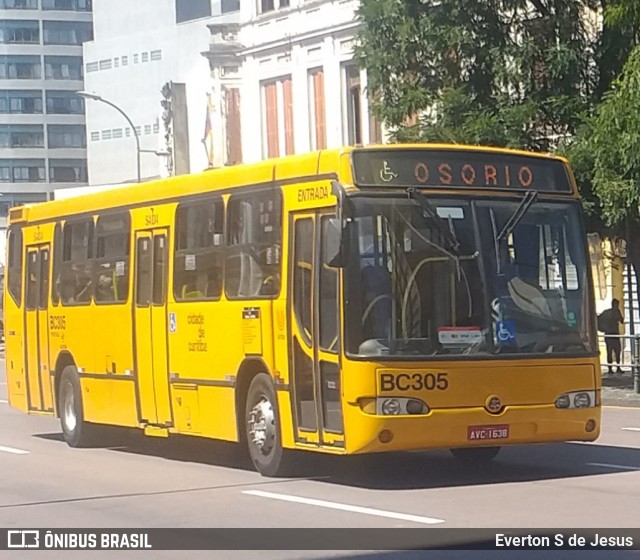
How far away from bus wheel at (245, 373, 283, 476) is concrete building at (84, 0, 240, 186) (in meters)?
68.2

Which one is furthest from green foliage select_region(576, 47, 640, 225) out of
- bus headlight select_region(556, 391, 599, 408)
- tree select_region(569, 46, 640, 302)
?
bus headlight select_region(556, 391, 599, 408)

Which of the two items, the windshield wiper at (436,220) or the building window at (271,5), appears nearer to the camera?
the windshield wiper at (436,220)

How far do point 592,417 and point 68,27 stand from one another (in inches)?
4825

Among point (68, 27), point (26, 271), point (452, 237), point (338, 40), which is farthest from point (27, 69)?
point (452, 237)

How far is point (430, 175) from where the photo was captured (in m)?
15.0

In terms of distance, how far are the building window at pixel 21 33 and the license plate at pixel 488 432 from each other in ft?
400

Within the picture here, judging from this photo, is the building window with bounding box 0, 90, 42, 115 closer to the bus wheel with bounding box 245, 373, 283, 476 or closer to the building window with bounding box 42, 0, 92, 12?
the building window with bounding box 42, 0, 92, 12

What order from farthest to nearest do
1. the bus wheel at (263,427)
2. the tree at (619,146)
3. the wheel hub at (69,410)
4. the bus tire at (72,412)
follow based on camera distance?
the tree at (619,146) < the wheel hub at (69,410) < the bus tire at (72,412) < the bus wheel at (263,427)

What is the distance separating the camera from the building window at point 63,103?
437ft

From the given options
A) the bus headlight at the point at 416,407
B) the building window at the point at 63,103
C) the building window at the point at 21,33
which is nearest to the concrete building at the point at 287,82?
the bus headlight at the point at 416,407

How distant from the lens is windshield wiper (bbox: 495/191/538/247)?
14953 millimetres

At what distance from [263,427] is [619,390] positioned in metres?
14.1

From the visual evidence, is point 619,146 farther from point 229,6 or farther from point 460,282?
point 229,6

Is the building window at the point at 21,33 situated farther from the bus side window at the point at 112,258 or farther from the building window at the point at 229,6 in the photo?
the bus side window at the point at 112,258
